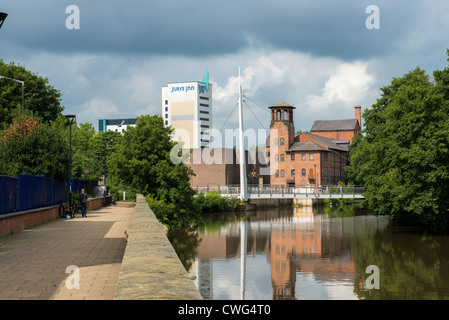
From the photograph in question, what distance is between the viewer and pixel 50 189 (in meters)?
27.8

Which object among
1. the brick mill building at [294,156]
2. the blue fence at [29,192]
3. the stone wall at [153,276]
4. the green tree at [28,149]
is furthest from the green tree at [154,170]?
the brick mill building at [294,156]

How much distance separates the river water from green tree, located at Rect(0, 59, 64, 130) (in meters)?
21.5

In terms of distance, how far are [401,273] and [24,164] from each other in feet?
63.7

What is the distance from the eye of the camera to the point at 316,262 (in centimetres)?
3100

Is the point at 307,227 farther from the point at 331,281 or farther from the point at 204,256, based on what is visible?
the point at 331,281

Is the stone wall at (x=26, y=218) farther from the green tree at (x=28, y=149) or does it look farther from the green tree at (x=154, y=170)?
the green tree at (x=154, y=170)

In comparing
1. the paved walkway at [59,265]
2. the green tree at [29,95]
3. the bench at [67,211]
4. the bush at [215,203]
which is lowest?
the bush at [215,203]

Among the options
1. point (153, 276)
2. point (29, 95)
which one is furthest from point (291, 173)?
point (153, 276)

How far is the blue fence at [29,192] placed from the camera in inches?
748

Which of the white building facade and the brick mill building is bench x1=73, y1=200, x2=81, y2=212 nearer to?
the brick mill building

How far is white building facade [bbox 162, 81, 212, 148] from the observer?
173 meters

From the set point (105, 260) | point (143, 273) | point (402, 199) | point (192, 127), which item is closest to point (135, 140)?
point (402, 199)

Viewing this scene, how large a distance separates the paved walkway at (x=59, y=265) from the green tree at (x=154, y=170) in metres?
26.5

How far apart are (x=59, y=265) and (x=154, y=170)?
113ft
